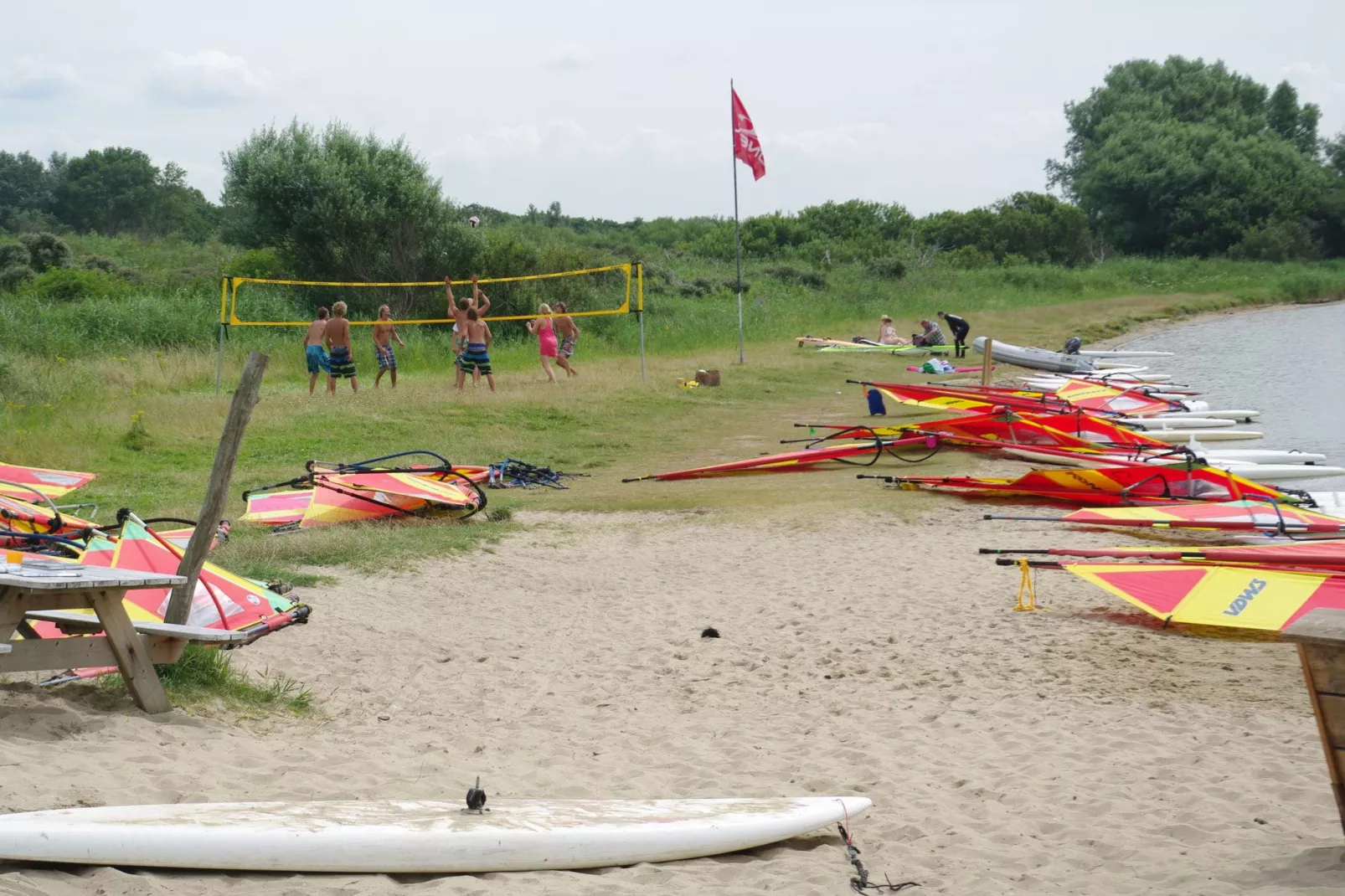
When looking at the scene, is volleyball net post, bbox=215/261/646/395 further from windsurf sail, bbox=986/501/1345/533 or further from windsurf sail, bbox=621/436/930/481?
windsurf sail, bbox=986/501/1345/533

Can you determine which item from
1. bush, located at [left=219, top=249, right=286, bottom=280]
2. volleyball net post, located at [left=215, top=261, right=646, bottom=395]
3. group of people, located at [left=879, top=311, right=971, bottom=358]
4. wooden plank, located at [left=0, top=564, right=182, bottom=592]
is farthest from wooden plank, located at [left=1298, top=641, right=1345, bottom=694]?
bush, located at [left=219, top=249, right=286, bottom=280]

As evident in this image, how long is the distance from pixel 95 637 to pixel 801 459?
9.51m

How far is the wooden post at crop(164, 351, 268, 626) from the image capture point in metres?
5.25

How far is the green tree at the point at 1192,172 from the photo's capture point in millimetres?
54125

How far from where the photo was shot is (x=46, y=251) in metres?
31.1

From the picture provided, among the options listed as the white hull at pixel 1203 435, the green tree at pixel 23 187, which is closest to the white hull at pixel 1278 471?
the white hull at pixel 1203 435

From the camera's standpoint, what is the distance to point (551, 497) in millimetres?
11898

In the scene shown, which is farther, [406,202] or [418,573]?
[406,202]

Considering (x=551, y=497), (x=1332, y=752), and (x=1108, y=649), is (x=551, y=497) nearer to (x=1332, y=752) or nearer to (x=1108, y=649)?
(x=1108, y=649)

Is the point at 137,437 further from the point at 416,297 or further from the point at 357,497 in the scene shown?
the point at 416,297

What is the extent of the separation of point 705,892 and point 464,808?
83 cm

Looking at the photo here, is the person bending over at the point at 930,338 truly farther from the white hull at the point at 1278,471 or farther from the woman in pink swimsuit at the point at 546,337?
the white hull at the point at 1278,471

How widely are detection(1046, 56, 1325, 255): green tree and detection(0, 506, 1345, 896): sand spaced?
51.1m

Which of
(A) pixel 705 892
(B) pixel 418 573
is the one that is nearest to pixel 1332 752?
(A) pixel 705 892
